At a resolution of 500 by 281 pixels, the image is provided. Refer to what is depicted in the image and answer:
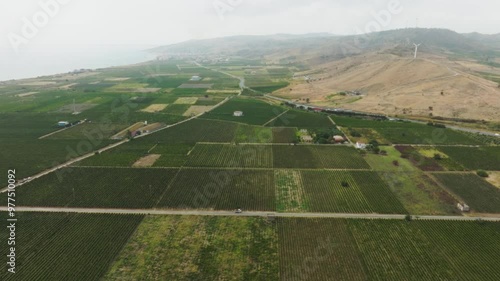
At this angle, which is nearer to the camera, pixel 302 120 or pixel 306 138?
pixel 306 138

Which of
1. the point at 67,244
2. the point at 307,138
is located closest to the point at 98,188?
the point at 67,244

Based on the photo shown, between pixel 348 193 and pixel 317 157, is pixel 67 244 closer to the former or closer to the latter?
pixel 348 193

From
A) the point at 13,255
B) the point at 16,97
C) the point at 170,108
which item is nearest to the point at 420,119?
the point at 170,108

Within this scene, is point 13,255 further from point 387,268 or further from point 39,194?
point 387,268

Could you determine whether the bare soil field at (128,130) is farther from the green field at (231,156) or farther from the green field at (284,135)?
the green field at (284,135)

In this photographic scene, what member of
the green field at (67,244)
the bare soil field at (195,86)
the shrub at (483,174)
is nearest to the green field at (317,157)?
the shrub at (483,174)

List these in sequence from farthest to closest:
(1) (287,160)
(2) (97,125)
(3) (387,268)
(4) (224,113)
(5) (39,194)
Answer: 1. (4) (224,113)
2. (2) (97,125)
3. (1) (287,160)
4. (5) (39,194)
5. (3) (387,268)
